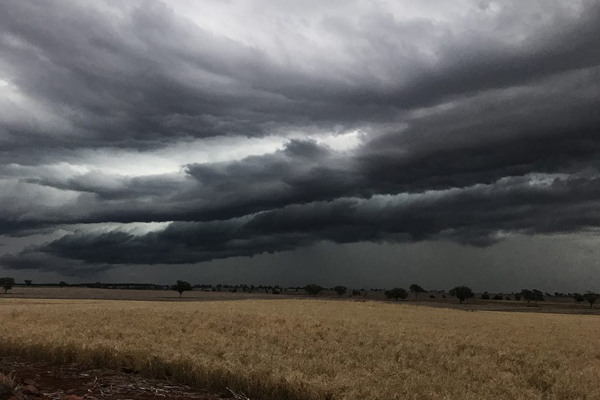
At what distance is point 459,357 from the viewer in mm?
17891

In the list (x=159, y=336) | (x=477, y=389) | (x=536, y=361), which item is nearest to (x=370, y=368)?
(x=477, y=389)

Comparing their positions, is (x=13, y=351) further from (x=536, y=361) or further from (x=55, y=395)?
(x=536, y=361)

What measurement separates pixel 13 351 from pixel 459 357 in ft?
50.1

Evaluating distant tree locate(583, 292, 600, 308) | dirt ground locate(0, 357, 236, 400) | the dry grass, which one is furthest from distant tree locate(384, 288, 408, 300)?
dirt ground locate(0, 357, 236, 400)

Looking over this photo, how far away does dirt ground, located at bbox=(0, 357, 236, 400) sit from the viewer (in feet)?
34.5

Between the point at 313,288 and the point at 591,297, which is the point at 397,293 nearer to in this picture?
the point at 313,288

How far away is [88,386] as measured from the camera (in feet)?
38.5

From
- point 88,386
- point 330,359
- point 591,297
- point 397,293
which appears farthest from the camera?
point 397,293

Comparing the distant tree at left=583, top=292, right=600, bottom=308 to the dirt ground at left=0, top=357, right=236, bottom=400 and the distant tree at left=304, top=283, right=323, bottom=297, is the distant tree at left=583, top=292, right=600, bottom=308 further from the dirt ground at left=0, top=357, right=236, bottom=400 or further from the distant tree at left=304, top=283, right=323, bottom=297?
the dirt ground at left=0, top=357, right=236, bottom=400

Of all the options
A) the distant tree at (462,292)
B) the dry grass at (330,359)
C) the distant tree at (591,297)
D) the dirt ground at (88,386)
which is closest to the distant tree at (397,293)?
the distant tree at (462,292)

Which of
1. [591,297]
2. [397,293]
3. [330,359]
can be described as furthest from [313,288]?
[330,359]

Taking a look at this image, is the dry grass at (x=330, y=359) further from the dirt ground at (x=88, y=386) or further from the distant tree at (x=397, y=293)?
the distant tree at (x=397, y=293)

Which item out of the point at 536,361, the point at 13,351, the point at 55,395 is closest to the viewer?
the point at 55,395

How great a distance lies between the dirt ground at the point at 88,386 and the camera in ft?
34.5
